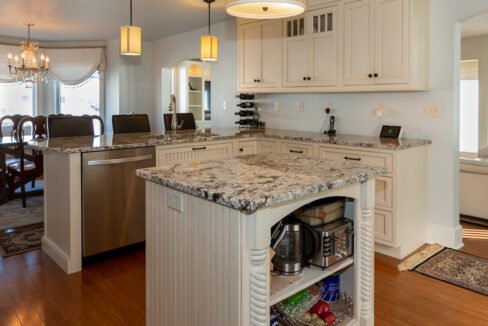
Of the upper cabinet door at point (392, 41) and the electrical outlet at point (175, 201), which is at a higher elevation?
the upper cabinet door at point (392, 41)

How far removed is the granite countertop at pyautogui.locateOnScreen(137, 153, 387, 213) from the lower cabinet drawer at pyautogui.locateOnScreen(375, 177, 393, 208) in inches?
52.2

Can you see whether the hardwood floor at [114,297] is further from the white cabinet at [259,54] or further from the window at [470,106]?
the window at [470,106]

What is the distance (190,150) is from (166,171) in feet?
6.01

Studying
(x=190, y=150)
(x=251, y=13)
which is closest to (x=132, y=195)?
(x=190, y=150)

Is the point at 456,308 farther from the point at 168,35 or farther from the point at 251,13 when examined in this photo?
the point at 168,35

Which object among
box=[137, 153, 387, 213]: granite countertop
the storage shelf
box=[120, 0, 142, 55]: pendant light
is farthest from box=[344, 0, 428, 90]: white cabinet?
the storage shelf

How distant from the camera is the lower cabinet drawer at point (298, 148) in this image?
3688 millimetres

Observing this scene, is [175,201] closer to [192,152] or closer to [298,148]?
[192,152]

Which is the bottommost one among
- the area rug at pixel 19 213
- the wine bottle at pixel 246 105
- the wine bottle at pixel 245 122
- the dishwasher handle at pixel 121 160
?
the area rug at pixel 19 213

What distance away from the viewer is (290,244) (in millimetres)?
1678

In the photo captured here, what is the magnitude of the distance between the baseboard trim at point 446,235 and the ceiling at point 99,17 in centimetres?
308

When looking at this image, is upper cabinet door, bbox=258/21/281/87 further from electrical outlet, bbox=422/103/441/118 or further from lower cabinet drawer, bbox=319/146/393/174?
electrical outlet, bbox=422/103/441/118

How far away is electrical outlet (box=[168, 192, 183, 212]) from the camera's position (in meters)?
1.59

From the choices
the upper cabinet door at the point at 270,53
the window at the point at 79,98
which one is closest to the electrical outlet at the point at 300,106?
the upper cabinet door at the point at 270,53
